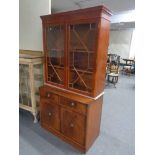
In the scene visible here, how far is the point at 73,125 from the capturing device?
6.62 ft

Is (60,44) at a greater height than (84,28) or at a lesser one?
lesser

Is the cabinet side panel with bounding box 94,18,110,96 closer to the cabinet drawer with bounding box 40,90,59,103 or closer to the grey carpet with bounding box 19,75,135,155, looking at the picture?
the cabinet drawer with bounding box 40,90,59,103

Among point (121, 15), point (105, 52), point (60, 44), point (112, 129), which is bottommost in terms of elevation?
point (112, 129)

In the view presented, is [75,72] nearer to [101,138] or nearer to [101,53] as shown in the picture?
[101,53]

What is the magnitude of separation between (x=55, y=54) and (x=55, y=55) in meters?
0.02

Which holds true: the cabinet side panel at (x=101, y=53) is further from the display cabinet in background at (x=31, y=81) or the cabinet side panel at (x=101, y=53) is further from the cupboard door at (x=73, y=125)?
the display cabinet in background at (x=31, y=81)

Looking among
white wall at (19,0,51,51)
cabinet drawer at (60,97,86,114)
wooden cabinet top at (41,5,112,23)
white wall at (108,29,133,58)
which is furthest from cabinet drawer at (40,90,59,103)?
white wall at (108,29,133,58)

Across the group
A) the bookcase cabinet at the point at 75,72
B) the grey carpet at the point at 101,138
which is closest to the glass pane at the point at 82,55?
the bookcase cabinet at the point at 75,72

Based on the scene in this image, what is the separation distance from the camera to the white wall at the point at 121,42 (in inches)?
337
